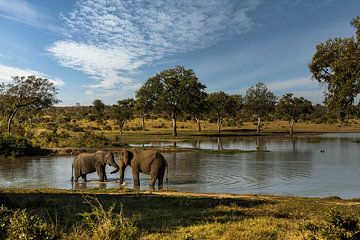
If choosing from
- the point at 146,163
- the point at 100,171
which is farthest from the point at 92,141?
the point at 146,163

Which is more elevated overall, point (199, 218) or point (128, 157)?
point (128, 157)

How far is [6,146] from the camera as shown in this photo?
37.4 m

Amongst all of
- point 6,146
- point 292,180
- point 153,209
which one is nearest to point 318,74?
point 292,180

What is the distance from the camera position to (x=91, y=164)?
25094 mm

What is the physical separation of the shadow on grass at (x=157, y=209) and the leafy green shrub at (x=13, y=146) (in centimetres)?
2553

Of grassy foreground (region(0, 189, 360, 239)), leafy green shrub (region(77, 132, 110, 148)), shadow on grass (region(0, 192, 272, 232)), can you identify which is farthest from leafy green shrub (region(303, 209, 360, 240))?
leafy green shrub (region(77, 132, 110, 148))

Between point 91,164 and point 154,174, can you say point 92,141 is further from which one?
point 154,174

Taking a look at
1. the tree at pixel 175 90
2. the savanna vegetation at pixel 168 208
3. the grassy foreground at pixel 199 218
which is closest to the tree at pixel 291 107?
the tree at pixel 175 90

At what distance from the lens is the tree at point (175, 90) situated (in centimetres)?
7325

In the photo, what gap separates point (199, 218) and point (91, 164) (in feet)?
50.7

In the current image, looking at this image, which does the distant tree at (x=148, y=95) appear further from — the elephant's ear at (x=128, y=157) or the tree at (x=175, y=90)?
the elephant's ear at (x=128, y=157)

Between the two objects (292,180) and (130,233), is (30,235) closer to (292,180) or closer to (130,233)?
(130,233)

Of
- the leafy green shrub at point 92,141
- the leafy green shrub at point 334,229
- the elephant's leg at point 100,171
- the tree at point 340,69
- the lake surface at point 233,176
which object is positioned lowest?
the lake surface at point 233,176

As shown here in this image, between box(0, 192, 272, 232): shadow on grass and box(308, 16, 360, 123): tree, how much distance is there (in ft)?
39.6
